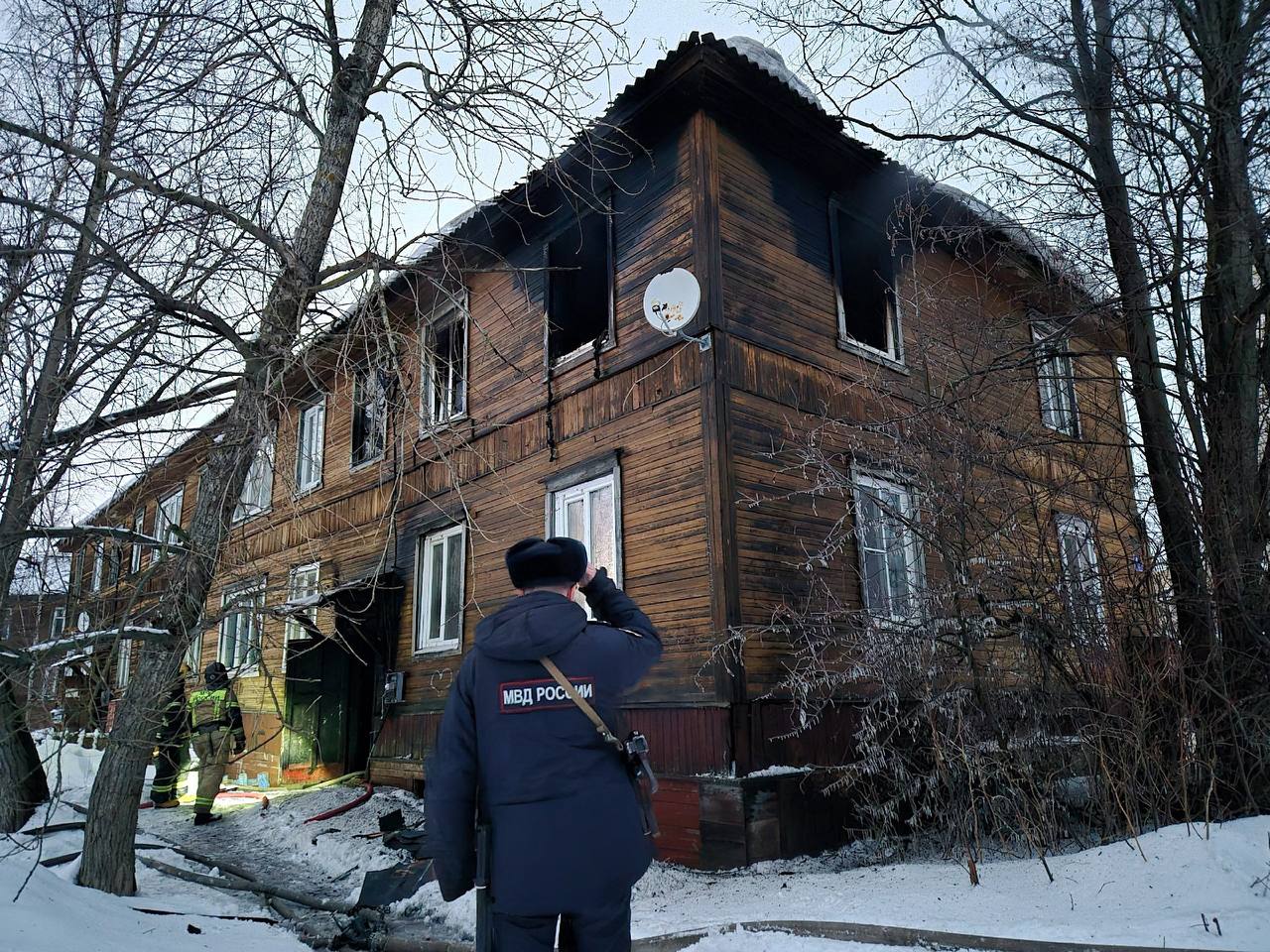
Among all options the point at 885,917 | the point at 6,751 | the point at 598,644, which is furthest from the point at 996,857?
the point at 6,751

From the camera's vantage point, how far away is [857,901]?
4980mm

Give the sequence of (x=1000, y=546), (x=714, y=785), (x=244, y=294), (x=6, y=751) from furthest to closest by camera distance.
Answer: (x=6, y=751) → (x=714, y=785) → (x=244, y=294) → (x=1000, y=546)

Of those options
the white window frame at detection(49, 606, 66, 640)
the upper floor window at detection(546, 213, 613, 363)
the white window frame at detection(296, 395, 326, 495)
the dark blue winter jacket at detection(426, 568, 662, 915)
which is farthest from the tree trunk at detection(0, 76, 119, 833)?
the white window frame at detection(296, 395, 326, 495)

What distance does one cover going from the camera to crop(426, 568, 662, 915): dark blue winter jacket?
293cm

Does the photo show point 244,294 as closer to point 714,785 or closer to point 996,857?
point 714,785

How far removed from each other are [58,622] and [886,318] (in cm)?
930

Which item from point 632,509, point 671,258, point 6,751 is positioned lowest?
point 6,751

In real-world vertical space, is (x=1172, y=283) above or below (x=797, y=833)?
above

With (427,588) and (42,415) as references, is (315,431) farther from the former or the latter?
(42,415)

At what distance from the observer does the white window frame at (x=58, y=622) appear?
5933 millimetres

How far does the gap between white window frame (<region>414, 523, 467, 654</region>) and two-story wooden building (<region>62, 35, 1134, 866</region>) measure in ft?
0.15

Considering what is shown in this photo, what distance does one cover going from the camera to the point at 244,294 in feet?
20.5

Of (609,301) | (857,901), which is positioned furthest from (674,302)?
(857,901)

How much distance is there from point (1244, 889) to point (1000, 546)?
2.33 m
